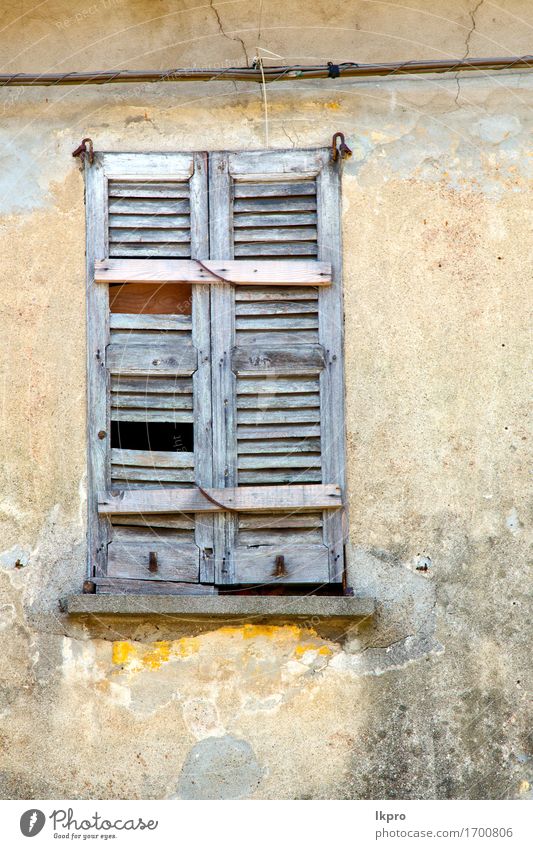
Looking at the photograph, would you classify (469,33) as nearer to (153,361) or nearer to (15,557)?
(153,361)

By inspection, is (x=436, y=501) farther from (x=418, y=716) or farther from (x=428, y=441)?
(x=418, y=716)

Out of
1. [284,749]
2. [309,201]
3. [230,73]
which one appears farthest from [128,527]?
[230,73]

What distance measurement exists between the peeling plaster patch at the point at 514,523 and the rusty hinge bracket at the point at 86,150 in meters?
2.64

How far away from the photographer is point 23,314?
5.98 metres

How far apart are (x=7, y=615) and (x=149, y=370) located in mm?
1332

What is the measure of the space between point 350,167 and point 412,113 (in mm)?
411

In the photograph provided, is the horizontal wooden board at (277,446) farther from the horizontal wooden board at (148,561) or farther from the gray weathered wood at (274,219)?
the gray weathered wood at (274,219)

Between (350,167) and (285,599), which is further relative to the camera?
(350,167)

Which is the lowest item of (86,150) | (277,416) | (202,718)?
(202,718)

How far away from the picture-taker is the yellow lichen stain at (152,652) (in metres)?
5.72

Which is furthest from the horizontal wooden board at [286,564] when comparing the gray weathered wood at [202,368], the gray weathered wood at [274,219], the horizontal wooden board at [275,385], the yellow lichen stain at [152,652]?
the gray weathered wood at [274,219]

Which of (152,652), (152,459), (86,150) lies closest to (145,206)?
(86,150)
